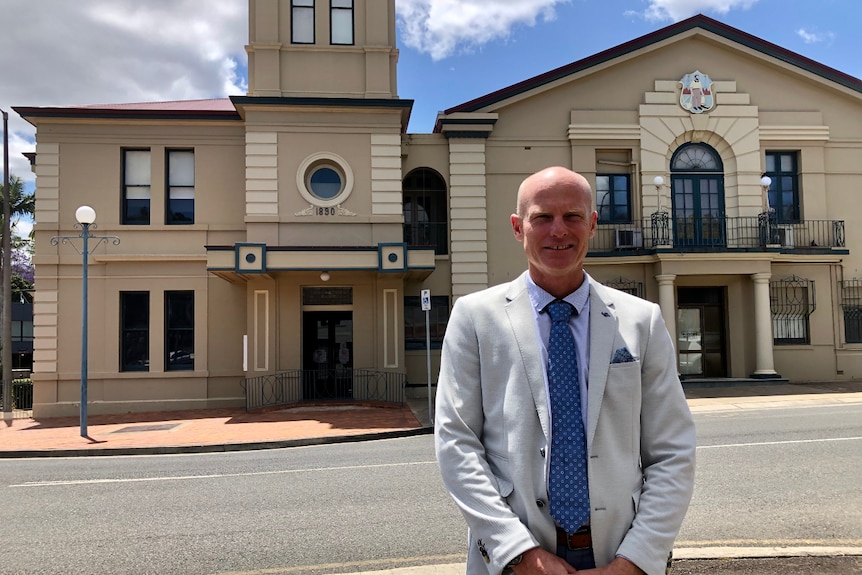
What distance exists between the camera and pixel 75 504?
7.22 m

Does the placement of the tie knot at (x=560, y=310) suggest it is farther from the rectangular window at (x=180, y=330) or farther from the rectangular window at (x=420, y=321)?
the rectangular window at (x=180, y=330)

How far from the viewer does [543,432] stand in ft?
7.27

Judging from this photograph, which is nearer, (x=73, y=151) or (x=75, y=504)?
(x=75, y=504)

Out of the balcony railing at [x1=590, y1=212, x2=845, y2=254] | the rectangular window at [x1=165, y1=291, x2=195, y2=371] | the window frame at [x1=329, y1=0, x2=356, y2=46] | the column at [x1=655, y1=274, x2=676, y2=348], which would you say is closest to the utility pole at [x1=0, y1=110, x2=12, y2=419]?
the rectangular window at [x1=165, y1=291, x2=195, y2=371]

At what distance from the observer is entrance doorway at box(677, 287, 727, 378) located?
19656 mm

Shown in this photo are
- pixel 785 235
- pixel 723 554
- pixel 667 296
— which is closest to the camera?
pixel 723 554

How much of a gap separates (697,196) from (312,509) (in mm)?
16623

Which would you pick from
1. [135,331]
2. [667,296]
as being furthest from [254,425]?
[667,296]

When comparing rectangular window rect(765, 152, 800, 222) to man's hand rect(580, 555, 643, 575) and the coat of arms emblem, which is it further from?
man's hand rect(580, 555, 643, 575)

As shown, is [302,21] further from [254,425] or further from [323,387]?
[254,425]

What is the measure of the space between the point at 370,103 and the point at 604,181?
7450 millimetres

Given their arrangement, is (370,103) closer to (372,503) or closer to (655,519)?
(372,503)

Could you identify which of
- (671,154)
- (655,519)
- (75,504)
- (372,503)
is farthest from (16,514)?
(671,154)

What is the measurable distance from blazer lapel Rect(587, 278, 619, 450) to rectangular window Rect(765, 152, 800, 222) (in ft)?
65.7
